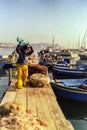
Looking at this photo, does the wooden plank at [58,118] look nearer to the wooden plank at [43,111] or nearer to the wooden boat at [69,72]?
the wooden plank at [43,111]

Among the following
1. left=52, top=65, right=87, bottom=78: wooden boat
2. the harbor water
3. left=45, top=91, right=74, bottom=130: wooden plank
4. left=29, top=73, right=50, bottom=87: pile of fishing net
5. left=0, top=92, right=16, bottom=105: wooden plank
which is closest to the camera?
left=45, top=91, right=74, bottom=130: wooden plank

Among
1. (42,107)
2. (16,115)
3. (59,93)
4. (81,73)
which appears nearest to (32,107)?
(42,107)

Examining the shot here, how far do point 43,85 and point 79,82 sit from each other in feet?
18.2

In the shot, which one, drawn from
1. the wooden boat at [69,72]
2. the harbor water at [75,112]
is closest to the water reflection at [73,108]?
the harbor water at [75,112]

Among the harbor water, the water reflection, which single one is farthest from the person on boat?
the water reflection

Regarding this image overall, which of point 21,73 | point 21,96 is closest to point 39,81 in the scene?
point 21,73

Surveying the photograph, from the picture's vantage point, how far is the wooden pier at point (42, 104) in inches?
255

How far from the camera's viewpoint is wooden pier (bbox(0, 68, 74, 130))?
21.3 ft

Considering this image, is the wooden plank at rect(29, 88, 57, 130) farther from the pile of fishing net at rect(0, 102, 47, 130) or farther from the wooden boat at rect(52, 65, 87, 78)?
the wooden boat at rect(52, 65, 87, 78)

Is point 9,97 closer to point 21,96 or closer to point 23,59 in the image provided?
point 21,96

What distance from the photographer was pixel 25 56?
38.8 ft

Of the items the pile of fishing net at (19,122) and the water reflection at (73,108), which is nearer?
the pile of fishing net at (19,122)

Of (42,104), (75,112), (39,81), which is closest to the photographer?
(42,104)

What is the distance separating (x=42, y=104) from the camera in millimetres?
8625
